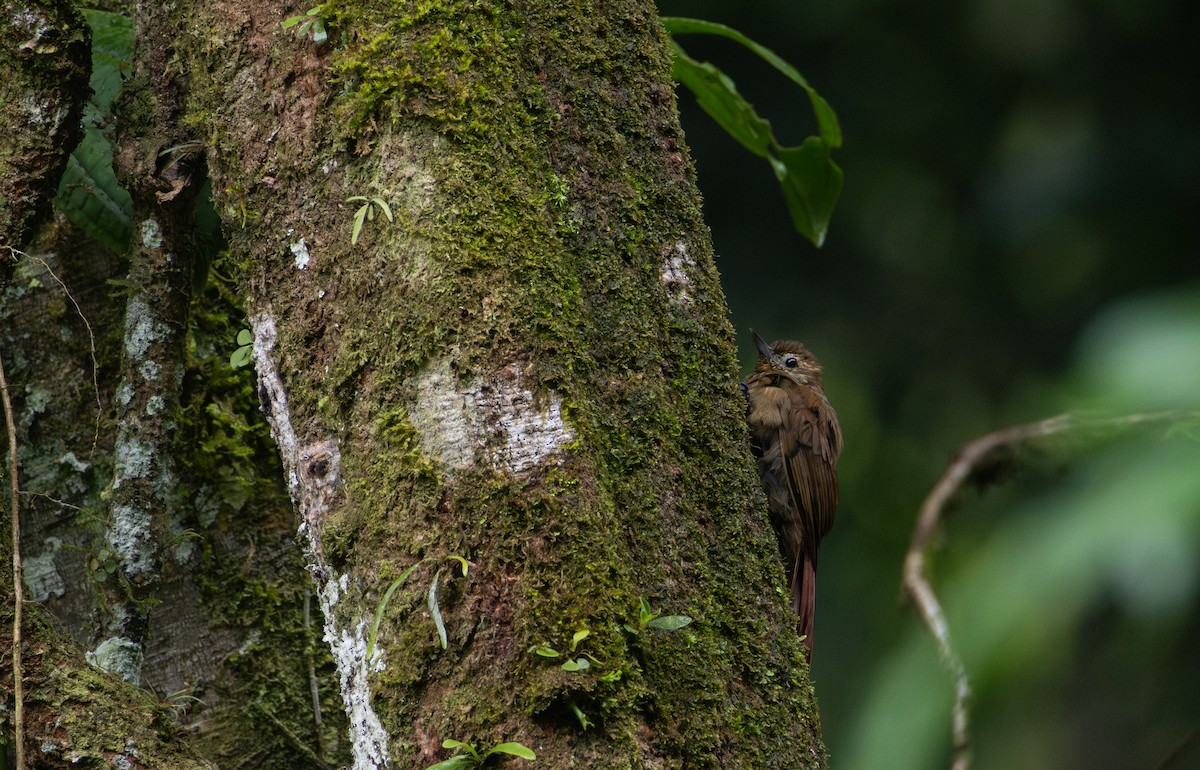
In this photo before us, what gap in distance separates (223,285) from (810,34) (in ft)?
16.4

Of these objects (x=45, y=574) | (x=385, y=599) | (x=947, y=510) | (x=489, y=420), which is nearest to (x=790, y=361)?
(x=45, y=574)

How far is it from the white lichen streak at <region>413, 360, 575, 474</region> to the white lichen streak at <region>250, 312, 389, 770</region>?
197 millimetres

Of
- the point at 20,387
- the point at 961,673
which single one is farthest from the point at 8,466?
the point at 961,673

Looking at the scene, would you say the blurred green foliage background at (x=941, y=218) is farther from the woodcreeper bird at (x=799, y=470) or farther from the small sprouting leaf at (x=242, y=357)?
the small sprouting leaf at (x=242, y=357)

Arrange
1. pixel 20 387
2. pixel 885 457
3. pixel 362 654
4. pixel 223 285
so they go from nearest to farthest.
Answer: pixel 362 654 → pixel 20 387 → pixel 223 285 → pixel 885 457

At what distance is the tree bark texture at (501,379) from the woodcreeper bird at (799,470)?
5.52 feet

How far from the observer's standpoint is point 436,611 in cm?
146

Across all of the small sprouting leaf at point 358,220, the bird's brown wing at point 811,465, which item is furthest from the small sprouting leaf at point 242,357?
the bird's brown wing at point 811,465

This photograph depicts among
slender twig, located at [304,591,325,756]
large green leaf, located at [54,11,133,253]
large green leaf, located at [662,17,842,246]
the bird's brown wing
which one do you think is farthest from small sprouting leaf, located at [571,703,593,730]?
the bird's brown wing

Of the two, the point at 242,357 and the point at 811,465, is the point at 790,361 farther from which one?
the point at 242,357

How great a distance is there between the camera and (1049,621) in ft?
1.56

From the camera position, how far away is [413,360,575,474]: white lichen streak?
153 cm

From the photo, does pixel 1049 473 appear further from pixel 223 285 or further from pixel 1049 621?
pixel 223 285

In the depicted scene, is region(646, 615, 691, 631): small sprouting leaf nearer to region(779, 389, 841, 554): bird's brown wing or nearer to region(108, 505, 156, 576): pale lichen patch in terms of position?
region(108, 505, 156, 576): pale lichen patch
